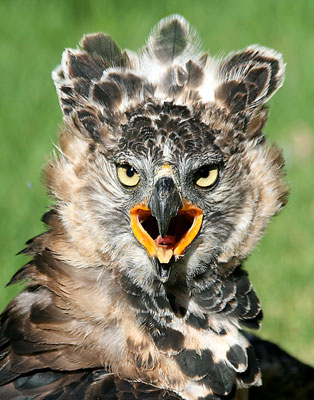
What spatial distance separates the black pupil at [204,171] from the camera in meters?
3.98

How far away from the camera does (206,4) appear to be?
431 inches

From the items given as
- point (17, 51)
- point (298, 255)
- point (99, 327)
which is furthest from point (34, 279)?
point (17, 51)

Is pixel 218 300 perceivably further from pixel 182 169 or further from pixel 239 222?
pixel 182 169

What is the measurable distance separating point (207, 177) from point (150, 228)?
40 centimetres

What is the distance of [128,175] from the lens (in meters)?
3.97

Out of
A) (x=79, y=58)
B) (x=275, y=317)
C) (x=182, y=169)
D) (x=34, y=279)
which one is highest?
(x=79, y=58)

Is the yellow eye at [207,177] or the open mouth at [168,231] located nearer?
the open mouth at [168,231]

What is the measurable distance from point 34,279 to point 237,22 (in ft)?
23.8

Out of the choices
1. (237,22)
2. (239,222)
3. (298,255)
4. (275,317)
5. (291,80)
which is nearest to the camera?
(239,222)

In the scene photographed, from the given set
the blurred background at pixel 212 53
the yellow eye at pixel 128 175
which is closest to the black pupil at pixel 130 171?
the yellow eye at pixel 128 175

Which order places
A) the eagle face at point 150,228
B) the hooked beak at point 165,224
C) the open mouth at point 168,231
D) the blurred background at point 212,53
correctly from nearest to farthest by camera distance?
the hooked beak at point 165,224 < the open mouth at point 168,231 < the eagle face at point 150,228 < the blurred background at point 212,53

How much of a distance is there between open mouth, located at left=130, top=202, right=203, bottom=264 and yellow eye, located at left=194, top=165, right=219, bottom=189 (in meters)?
0.13

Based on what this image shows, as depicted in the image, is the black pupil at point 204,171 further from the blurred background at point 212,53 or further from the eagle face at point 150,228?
the blurred background at point 212,53

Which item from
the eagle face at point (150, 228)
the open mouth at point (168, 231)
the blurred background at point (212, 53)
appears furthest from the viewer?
the blurred background at point (212, 53)
